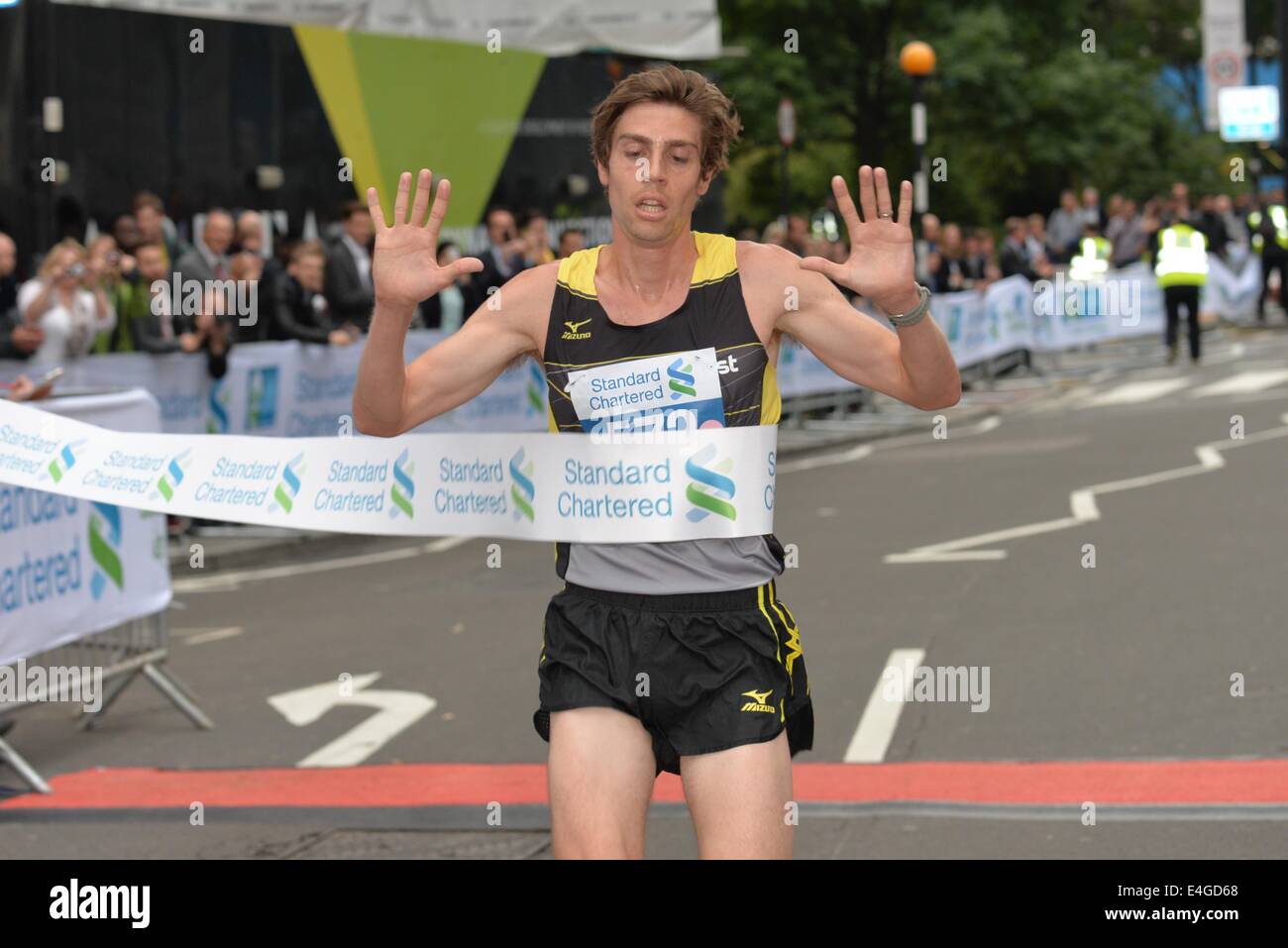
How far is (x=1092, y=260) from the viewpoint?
1187 inches

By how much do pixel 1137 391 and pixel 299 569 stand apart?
12.6m

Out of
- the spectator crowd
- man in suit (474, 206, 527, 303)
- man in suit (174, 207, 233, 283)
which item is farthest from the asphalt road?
man in suit (474, 206, 527, 303)

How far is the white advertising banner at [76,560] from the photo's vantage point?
8039 mm

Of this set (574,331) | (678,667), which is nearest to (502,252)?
(574,331)

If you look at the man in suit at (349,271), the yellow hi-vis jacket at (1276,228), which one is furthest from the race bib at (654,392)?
the yellow hi-vis jacket at (1276,228)

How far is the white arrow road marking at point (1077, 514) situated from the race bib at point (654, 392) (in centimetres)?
808

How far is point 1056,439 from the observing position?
1895cm

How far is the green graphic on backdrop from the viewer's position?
60.4 ft

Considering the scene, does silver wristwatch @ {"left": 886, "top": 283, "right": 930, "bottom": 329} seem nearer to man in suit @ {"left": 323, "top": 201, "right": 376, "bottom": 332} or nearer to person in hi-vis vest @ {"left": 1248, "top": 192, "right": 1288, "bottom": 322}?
man in suit @ {"left": 323, "top": 201, "right": 376, "bottom": 332}

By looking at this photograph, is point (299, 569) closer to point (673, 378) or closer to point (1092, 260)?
point (673, 378)

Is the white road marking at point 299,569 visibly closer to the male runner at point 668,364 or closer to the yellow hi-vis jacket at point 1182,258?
the male runner at point 668,364
